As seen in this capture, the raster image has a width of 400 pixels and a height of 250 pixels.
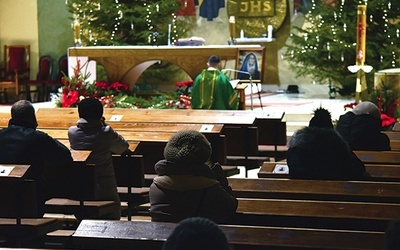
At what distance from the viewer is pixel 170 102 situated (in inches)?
502

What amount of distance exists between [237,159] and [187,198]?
13.8 feet

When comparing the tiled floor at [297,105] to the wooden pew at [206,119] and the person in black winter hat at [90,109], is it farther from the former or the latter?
the person in black winter hat at [90,109]

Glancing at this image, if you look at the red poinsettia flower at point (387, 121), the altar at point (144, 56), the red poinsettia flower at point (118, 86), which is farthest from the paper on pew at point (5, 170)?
the red poinsettia flower at point (118, 86)

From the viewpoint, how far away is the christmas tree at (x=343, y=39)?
1494cm

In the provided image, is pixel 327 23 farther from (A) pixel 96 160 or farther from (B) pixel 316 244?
(B) pixel 316 244

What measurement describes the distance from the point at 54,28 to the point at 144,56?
5275 mm

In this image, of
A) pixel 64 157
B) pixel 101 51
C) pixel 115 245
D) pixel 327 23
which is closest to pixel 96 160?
pixel 64 157

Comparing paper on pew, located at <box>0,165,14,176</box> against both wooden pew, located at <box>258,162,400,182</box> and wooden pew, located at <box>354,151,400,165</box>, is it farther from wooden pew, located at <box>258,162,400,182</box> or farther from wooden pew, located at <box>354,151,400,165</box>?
wooden pew, located at <box>354,151,400,165</box>

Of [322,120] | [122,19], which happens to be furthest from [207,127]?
[122,19]

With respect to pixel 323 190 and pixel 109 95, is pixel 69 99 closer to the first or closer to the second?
pixel 109 95

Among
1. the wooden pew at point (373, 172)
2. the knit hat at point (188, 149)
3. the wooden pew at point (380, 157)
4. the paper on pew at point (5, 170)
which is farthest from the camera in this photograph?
the wooden pew at point (380, 157)

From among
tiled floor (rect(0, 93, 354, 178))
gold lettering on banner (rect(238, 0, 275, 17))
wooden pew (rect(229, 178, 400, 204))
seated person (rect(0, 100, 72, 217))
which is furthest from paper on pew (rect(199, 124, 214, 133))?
gold lettering on banner (rect(238, 0, 275, 17))

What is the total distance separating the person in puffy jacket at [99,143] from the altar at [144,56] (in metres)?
6.24

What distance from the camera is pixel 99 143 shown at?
6.72m
